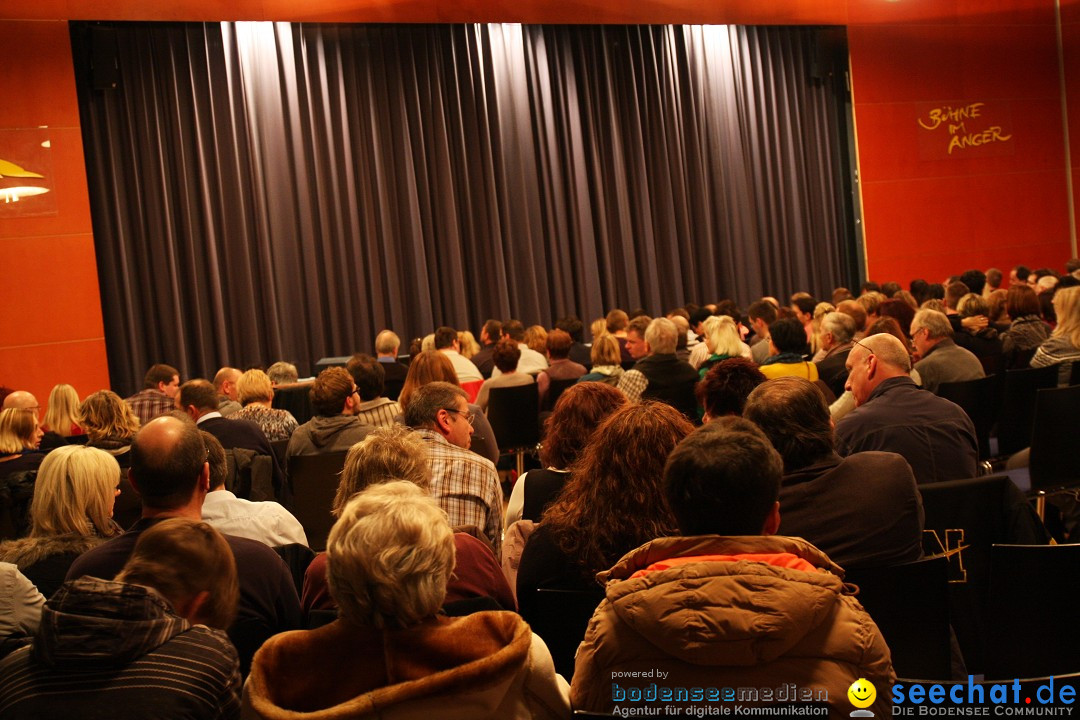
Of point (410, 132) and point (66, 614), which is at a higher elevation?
point (410, 132)

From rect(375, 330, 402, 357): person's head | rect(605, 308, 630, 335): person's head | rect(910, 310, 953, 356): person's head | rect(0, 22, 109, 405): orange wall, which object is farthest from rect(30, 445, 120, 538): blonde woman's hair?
rect(0, 22, 109, 405): orange wall

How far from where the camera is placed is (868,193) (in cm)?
1465

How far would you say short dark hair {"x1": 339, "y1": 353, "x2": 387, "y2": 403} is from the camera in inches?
235

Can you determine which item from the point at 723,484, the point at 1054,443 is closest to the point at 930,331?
the point at 1054,443

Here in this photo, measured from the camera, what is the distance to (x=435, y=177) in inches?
489

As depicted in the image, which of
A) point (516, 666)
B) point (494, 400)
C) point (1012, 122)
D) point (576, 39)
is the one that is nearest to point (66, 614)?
point (516, 666)

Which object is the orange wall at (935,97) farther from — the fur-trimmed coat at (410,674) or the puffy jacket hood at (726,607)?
the puffy jacket hood at (726,607)

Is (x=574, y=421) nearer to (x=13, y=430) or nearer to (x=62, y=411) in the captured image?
(x=13, y=430)

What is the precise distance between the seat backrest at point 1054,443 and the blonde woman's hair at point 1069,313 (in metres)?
1.53

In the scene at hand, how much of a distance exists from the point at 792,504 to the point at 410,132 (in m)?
10.3

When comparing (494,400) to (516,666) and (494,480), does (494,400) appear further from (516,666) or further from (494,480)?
(516,666)

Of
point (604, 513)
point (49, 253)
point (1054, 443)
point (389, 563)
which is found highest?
point (49, 253)

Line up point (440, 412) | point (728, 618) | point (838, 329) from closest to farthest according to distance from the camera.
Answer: point (728, 618) → point (440, 412) → point (838, 329)

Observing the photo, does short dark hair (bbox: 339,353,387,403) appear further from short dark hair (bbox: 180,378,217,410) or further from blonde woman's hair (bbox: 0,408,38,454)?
blonde woman's hair (bbox: 0,408,38,454)
